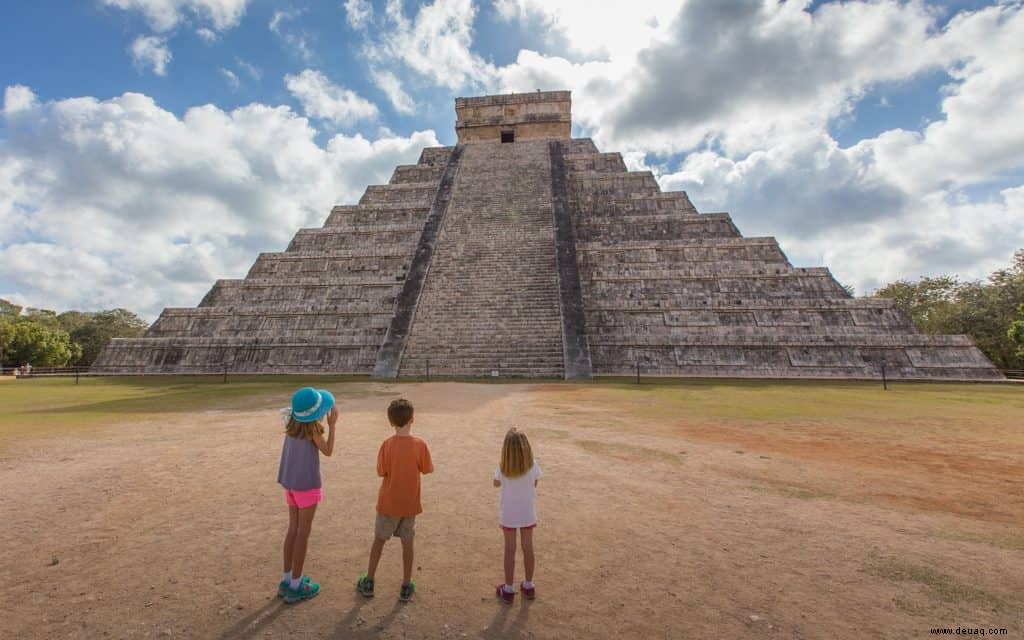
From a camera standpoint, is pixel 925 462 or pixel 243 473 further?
pixel 925 462

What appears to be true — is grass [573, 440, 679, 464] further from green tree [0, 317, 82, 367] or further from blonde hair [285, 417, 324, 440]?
green tree [0, 317, 82, 367]

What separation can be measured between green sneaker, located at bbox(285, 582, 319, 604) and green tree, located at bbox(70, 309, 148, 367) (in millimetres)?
48541

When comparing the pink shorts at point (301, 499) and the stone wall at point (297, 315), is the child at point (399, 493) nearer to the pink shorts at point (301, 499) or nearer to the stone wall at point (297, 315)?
the pink shorts at point (301, 499)

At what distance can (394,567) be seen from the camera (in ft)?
11.0

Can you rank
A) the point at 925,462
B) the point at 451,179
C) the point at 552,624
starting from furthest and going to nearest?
the point at 451,179
the point at 925,462
the point at 552,624

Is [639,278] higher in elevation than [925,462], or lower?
higher

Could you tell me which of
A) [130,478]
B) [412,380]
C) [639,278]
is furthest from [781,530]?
[639,278]

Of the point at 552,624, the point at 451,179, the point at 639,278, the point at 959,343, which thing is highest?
the point at 451,179

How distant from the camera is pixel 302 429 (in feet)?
10.1

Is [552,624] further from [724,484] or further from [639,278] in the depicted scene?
[639,278]

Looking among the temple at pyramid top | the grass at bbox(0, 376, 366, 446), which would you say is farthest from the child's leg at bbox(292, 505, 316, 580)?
the temple at pyramid top

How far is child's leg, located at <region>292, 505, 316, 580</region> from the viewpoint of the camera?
9.66ft

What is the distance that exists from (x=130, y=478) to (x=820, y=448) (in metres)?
8.18

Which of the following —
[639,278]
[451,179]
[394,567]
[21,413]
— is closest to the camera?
[394,567]
